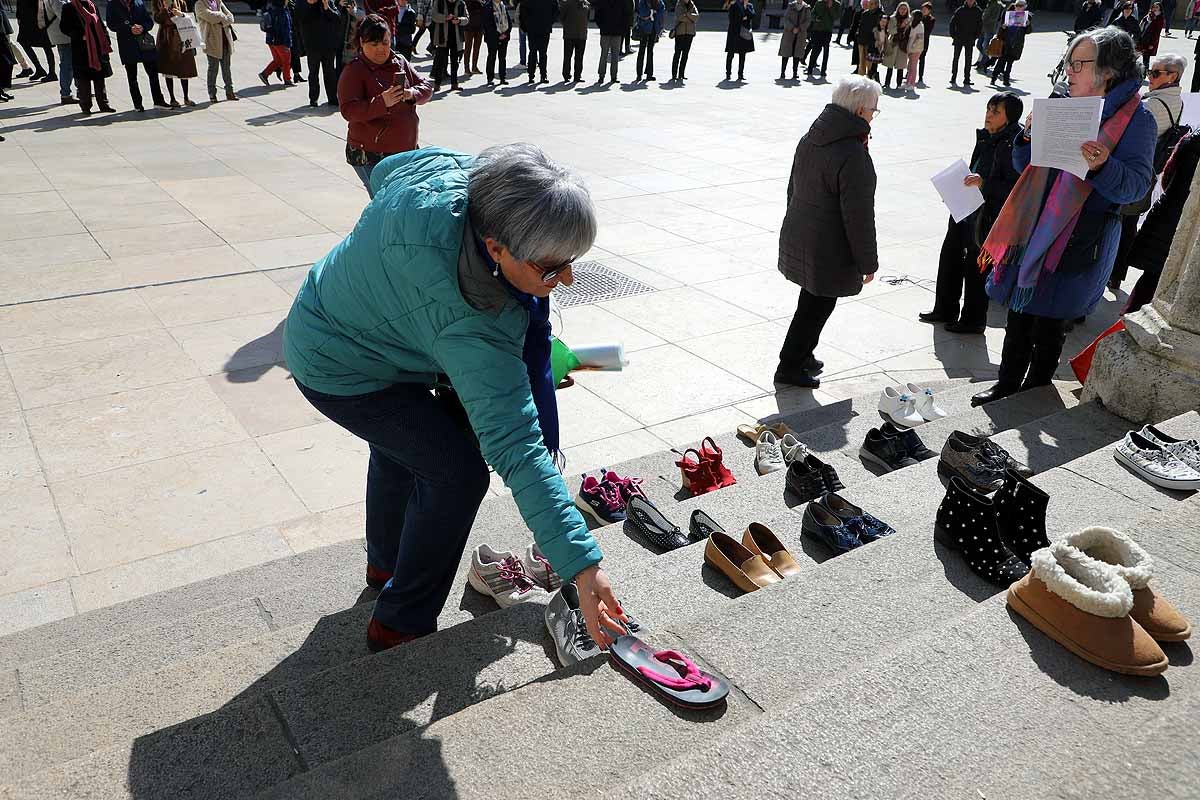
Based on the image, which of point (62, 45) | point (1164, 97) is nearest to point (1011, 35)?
point (1164, 97)

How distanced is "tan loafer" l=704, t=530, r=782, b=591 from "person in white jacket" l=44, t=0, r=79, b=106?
14013 millimetres

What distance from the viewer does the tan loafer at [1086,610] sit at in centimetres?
255

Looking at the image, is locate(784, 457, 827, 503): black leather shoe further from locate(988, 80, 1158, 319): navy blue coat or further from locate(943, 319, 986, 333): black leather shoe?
locate(943, 319, 986, 333): black leather shoe

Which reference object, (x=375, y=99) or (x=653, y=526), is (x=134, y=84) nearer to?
(x=375, y=99)

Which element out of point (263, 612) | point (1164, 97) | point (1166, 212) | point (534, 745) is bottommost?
point (263, 612)

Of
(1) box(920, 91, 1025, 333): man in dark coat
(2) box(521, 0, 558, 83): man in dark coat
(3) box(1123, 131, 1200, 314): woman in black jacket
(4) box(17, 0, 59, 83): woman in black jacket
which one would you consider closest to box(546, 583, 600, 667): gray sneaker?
(1) box(920, 91, 1025, 333): man in dark coat

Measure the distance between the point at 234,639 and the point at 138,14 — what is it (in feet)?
43.2

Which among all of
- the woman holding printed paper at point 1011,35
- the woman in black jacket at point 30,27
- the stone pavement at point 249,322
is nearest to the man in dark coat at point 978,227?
the stone pavement at point 249,322

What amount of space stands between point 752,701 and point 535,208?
57.1 inches

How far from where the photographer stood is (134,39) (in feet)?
44.4

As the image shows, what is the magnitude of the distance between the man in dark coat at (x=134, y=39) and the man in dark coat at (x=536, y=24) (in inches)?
273

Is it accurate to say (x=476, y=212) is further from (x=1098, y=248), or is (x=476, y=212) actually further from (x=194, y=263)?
(x=194, y=263)

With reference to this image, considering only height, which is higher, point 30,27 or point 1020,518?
point 30,27

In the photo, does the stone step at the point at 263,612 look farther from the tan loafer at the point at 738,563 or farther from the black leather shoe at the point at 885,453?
the black leather shoe at the point at 885,453
